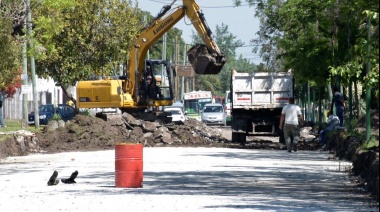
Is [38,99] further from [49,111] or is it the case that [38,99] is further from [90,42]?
[90,42]

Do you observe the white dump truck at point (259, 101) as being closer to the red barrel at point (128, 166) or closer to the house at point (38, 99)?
the red barrel at point (128, 166)

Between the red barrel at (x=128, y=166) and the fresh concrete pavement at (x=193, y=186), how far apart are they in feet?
0.83

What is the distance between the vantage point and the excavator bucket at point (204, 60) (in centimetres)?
4794

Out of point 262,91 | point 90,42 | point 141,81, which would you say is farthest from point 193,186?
point 90,42

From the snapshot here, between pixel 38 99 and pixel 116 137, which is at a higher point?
pixel 38 99

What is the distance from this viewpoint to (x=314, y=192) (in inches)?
865

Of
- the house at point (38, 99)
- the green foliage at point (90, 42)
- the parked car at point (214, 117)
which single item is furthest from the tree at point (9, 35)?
the parked car at point (214, 117)

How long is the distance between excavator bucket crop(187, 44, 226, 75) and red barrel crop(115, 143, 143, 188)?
24.2 metres

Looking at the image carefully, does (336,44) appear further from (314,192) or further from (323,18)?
(314,192)

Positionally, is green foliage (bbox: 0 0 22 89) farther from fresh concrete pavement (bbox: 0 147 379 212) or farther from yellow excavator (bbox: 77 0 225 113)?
yellow excavator (bbox: 77 0 225 113)

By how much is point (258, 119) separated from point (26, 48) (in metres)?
10.3

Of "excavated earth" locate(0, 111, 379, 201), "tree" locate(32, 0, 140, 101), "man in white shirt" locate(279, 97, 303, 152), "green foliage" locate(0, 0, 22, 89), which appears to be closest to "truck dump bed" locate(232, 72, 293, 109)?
"excavated earth" locate(0, 111, 379, 201)

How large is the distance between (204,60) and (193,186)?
24.7 meters

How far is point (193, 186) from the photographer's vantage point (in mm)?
23500
